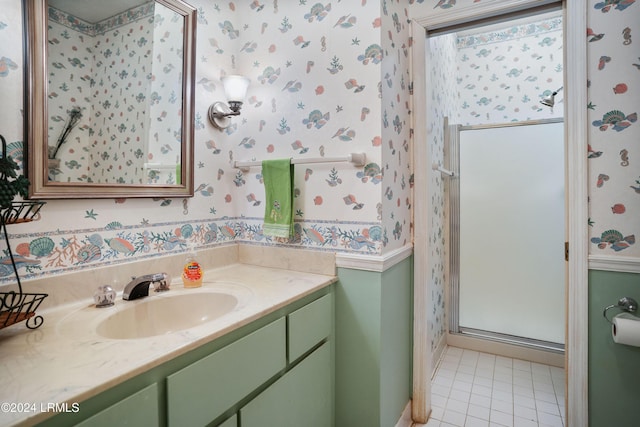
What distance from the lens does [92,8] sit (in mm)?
1175

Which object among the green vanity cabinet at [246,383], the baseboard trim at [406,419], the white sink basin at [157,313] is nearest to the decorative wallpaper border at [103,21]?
the white sink basin at [157,313]

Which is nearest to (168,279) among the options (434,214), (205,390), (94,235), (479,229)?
(94,235)

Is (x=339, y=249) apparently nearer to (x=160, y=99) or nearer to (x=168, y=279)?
(x=168, y=279)

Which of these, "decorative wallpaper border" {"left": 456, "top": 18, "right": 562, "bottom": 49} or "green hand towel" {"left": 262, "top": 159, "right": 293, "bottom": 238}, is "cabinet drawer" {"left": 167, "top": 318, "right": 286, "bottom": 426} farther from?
"decorative wallpaper border" {"left": 456, "top": 18, "right": 562, "bottom": 49}

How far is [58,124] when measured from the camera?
109 centimetres

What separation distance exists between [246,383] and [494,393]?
1781mm

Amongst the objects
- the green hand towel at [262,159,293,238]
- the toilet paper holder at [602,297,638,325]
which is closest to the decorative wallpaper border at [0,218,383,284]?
the green hand towel at [262,159,293,238]

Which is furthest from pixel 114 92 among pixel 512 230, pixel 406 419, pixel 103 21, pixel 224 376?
pixel 512 230

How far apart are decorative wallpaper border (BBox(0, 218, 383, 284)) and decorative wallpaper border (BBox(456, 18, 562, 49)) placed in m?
2.47

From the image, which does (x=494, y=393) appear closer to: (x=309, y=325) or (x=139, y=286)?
(x=309, y=325)

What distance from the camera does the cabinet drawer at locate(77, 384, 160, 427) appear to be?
653 mm

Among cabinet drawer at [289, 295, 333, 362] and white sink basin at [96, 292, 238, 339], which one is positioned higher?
white sink basin at [96, 292, 238, 339]

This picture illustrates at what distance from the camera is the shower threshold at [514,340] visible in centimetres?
245

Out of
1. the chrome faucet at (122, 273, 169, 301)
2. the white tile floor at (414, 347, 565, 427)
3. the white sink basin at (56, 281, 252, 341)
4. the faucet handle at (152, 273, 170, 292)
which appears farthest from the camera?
the white tile floor at (414, 347, 565, 427)
